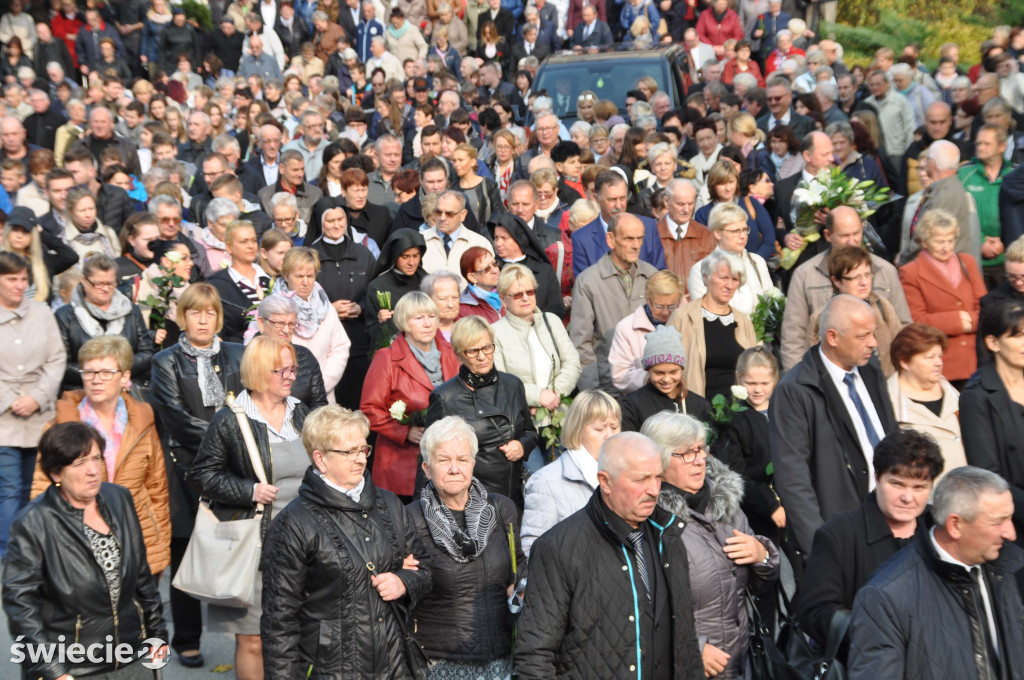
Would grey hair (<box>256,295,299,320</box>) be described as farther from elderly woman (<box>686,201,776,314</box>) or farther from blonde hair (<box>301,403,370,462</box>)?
elderly woman (<box>686,201,776,314</box>)

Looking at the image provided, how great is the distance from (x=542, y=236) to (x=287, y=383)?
4334 millimetres

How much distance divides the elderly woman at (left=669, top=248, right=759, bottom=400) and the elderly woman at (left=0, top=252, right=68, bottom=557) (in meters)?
4.23

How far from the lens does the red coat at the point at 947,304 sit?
8.44 m

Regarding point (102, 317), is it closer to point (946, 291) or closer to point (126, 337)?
point (126, 337)

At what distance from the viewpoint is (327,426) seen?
536 centimetres

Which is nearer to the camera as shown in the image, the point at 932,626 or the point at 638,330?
the point at 932,626

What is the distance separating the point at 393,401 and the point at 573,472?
2032 mm

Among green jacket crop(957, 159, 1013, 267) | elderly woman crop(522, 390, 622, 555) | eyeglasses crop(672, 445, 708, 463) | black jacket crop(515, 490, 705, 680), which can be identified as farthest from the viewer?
green jacket crop(957, 159, 1013, 267)

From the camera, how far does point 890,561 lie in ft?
14.5

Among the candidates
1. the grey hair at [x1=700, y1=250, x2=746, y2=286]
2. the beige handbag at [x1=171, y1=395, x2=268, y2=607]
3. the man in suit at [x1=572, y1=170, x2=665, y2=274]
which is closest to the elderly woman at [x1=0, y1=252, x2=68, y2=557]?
the beige handbag at [x1=171, y1=395, x2=268, y2=607]

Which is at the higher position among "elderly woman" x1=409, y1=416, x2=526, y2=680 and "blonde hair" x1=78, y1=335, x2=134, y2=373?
"blonde hair" x1=78, y1=335, x2=134, y2=373

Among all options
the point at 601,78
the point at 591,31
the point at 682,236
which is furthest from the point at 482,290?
the point at 591,31

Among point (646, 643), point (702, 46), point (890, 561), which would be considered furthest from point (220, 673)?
point (702, 46)

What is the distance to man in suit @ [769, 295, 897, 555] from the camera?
5809 millimetres
